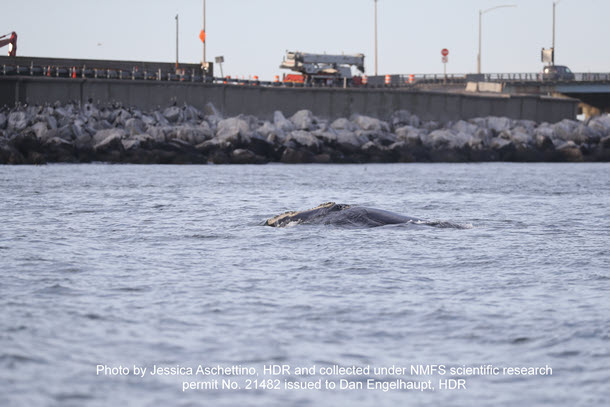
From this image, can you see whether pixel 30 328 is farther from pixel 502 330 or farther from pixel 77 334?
pixel 502 330

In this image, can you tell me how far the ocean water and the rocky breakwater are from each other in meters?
26.9

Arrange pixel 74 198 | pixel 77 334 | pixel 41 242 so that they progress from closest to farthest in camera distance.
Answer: pixel 77 334 → pixel 41 242 → pixel 74 198

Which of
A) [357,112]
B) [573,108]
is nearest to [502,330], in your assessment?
[357,112]

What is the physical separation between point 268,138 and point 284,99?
7.54 metres

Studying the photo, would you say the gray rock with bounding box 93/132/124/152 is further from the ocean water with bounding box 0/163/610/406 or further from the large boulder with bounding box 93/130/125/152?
the ocean water with bounding box 0/163/610/406

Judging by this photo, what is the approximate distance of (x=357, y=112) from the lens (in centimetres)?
5944

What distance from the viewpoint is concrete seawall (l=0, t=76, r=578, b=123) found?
50750 mm

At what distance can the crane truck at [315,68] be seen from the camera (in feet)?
219

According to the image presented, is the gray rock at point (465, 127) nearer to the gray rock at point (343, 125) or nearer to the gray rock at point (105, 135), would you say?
the gray rock at point (343, 125)

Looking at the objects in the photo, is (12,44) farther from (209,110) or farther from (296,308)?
(296,308)

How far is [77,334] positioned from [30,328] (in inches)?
21.4

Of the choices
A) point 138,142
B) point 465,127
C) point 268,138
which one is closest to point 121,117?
point 138,142

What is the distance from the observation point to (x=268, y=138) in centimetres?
5056

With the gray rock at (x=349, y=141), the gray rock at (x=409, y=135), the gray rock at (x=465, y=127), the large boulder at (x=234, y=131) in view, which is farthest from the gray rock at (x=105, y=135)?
the gray rock at (x=465, y=127)
